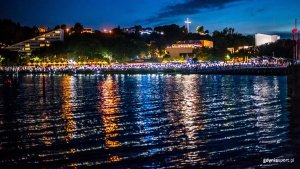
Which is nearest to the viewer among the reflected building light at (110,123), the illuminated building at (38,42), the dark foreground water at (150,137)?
the dark foreground water at (150,137)

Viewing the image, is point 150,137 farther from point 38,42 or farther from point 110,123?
point 38,42

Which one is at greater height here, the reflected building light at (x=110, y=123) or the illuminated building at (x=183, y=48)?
the illuminated building at (x=183, y=48)

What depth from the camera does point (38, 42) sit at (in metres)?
174

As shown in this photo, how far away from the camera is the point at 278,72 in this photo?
300ft

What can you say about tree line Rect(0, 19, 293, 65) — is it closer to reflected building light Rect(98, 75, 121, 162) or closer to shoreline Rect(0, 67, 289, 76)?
shoreline Rect(0, 67, 289, 76)

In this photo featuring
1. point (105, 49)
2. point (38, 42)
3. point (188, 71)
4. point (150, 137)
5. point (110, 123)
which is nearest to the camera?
point (150, 137)

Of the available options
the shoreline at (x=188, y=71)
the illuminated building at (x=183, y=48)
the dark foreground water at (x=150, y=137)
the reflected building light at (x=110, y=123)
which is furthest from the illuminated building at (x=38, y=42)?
the dark foreground water at (x=150, y=137)

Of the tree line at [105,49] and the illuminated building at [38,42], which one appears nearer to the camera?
the tree line at [105,49]

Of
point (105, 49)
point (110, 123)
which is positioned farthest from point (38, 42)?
point (110, 123)

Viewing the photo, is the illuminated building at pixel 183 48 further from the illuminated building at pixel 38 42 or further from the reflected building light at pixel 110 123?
the reflected building light at pixel 110 123

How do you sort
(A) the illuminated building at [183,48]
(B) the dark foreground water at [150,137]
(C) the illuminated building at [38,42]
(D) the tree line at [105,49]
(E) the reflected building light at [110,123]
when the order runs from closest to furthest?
(B) the dark foreground water at [150,137]
(E) the reflected building light at [110,123]
(D) the tree line at [105,49]
(A) the illuminated building at [183,48]
(C) the illuminated building at [38,42]

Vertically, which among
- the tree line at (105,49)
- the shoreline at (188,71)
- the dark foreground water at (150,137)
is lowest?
the dark foreground water at (150,137)

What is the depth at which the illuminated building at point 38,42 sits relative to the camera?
6506 inches

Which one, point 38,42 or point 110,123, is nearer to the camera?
point 110,123
